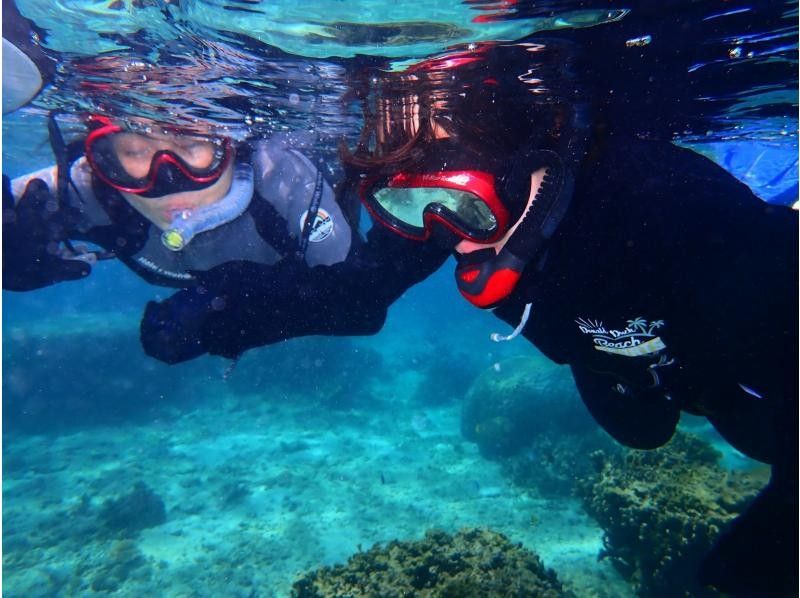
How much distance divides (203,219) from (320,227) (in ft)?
4.05

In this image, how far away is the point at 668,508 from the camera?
21.8 ft

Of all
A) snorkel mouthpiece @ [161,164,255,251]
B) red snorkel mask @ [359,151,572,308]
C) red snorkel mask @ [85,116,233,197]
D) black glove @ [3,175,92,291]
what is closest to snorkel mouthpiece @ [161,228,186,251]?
snorkel mouthpiece @ [161,164,255,251]

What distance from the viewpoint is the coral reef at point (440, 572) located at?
4.77m

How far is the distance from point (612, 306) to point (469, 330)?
39506 mm

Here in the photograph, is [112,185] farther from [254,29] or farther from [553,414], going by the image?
[553,414]

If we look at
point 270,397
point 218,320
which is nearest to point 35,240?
point 218,320

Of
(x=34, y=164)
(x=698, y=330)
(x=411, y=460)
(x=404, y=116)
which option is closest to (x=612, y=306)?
(x=698, y=330)

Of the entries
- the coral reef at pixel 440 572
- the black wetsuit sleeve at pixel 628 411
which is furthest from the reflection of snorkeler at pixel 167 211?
the coral reef at pixel 440 572

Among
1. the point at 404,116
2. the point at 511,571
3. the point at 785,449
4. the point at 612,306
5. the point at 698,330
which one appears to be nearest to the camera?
the point at 785,449

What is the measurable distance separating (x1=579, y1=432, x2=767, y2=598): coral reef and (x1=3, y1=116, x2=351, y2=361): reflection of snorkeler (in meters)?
6.37

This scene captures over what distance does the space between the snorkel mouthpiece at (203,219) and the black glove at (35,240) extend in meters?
0.81

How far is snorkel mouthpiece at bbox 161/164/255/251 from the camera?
4.22m

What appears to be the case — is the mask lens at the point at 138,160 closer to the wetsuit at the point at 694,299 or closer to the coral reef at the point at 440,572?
the wetsuit at the point at 694,299

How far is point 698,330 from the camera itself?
2.19 metres
